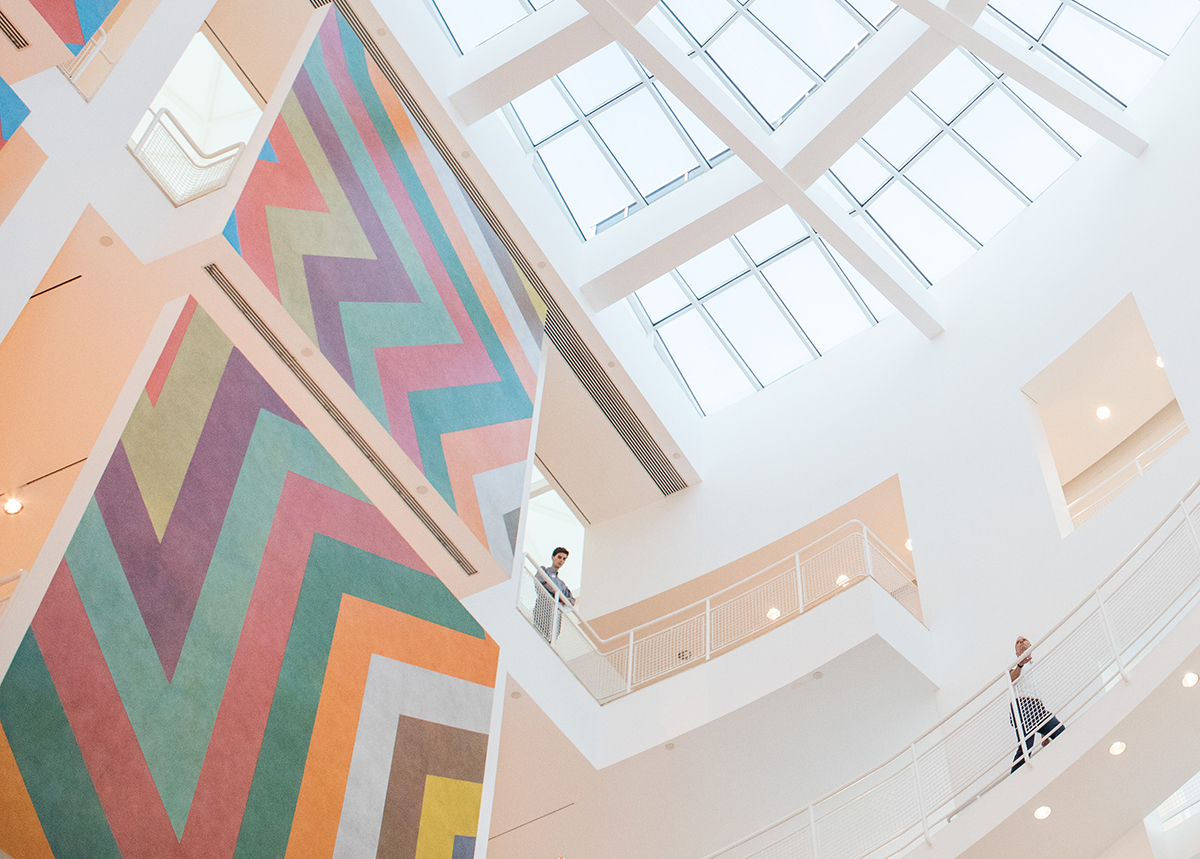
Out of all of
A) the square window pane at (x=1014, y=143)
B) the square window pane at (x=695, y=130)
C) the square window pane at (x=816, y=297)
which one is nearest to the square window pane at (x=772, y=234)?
the square window pane at (x=816, y=297)

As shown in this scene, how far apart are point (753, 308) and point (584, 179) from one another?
146 inches

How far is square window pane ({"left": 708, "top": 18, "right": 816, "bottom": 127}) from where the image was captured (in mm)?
15117

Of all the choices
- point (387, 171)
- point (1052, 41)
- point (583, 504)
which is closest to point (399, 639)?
point (387, 171)

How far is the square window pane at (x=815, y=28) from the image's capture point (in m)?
14.7

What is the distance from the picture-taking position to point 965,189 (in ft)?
52.4

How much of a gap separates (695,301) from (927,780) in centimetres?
949

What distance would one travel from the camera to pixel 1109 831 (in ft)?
27.6

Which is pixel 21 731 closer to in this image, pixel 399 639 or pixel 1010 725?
pixel 399 639

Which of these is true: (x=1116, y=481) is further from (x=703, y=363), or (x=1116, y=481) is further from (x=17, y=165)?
(x=17, y=165)

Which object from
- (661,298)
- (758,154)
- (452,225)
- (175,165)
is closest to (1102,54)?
(758,154)

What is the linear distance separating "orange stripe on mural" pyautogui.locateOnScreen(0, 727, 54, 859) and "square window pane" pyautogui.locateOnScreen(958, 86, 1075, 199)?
14620 mm

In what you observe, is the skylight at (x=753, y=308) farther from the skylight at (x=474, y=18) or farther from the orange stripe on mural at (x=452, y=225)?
the orange stripe on mural at (x=452, y=225)

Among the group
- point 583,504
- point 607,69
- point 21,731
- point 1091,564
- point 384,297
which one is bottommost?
point 21,731

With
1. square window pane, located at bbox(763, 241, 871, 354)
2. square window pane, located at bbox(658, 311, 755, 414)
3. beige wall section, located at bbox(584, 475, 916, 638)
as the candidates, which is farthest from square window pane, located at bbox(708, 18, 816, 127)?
beige wall section, located at bbox(584, 475, 916, 638)
